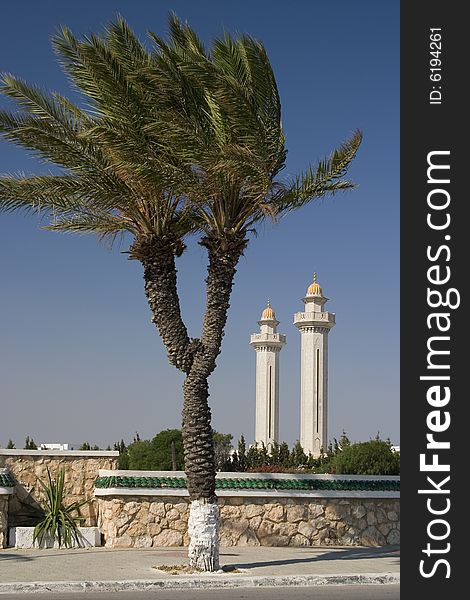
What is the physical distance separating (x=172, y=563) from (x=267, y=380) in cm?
4160

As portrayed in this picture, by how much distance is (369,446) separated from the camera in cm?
2398

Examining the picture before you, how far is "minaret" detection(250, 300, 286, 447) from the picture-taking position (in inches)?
2219

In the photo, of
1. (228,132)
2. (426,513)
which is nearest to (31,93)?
(228,132)

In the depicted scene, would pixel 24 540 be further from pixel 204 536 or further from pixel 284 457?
pixel 284 457

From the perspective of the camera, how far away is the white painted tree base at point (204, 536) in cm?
1445

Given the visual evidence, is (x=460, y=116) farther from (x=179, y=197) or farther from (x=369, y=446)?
(x=369, y=446)

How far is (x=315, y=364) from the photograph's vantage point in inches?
2029

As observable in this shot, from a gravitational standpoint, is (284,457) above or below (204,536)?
above

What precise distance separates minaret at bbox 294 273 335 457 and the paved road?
37.8m

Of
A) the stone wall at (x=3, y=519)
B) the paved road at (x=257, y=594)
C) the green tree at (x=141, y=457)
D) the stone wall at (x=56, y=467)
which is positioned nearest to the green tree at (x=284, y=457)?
the green tree at (x=141, y=457)

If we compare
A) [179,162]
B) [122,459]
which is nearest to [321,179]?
[179,162]

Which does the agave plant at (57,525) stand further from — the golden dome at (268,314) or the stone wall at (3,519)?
the golden dome at (268,314)

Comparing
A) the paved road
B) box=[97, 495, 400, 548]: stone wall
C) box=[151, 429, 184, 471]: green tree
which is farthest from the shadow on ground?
box=[151, 429, 184, 471]: green tree

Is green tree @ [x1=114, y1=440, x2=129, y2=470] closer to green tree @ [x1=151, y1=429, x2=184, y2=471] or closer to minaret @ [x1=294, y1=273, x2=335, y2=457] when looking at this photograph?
green tree @ [x1=151, y1=429, x2=184, y2=471]
